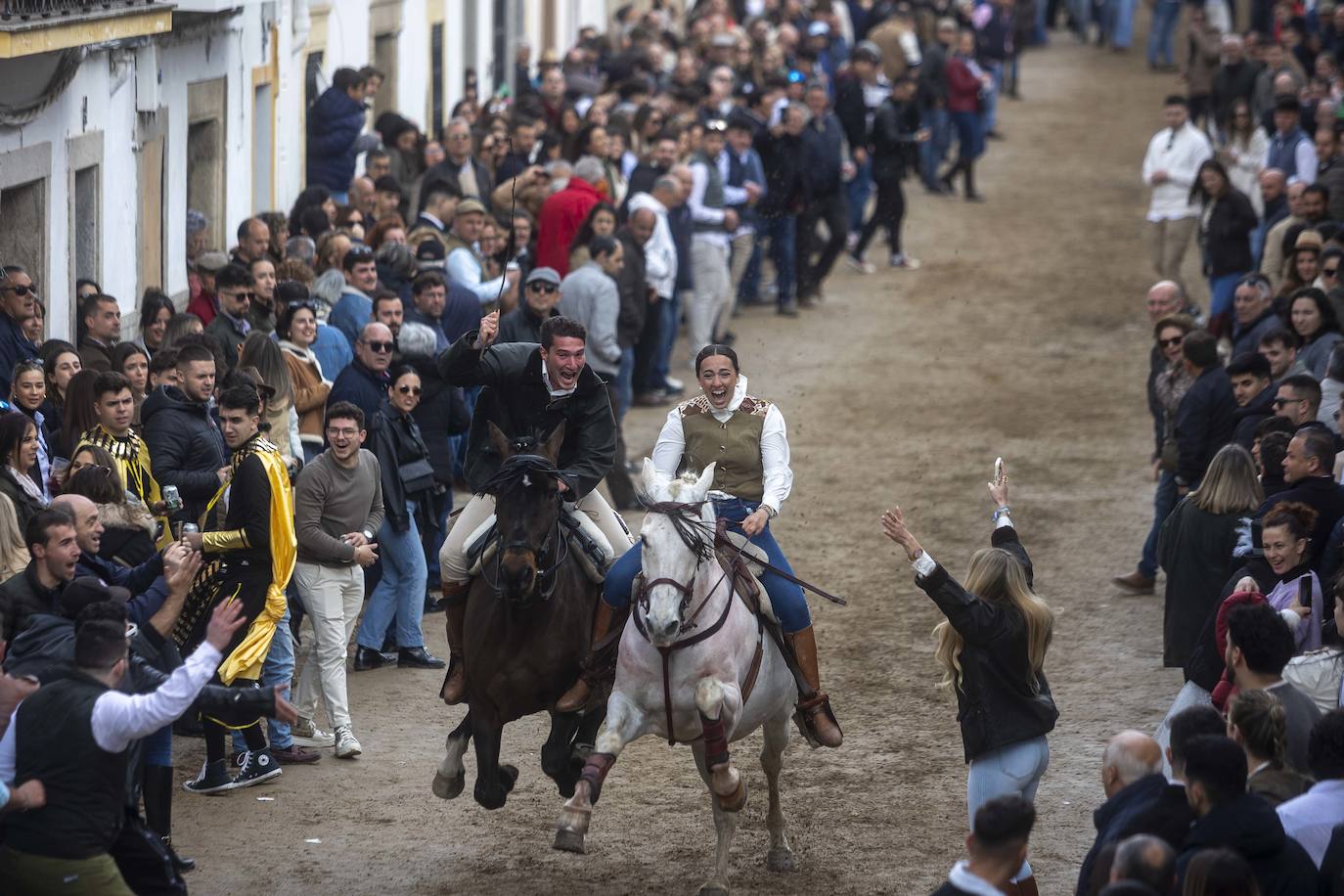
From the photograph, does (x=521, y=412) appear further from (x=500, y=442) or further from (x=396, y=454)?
(x=396, y=454)

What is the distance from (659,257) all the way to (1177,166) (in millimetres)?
6370

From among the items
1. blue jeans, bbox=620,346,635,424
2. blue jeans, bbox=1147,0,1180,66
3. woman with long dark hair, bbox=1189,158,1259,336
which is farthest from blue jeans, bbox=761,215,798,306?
blue jeans, bbox=1147,0,1180,66

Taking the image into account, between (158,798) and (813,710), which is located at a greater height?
(813,710)

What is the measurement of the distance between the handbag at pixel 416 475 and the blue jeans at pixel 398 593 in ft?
0.51

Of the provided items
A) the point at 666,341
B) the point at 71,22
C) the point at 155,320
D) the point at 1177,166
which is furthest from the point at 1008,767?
the point at 1177,166

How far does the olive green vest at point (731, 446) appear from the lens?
9297 millimetres

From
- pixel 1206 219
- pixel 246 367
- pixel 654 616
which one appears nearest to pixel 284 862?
pixel 654 616

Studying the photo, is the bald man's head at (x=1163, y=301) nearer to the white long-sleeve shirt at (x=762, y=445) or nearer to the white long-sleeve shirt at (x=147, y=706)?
the white long-sleeve shirt at (x=762, y=445)

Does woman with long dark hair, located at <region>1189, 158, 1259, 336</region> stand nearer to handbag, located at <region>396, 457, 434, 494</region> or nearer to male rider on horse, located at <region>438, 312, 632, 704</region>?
handbag, located at <region>396, 457, 434, 494</region>

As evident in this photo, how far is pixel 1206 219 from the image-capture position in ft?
62.4

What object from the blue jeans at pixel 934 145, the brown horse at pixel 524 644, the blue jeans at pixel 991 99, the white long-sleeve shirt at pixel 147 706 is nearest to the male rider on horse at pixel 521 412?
the brown horse at pixel 524 644

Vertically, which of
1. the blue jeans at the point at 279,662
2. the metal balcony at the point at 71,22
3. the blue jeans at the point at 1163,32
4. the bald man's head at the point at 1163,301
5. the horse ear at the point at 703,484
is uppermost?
the blue jeans at the point at 1163,32

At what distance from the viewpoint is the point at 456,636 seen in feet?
30.6

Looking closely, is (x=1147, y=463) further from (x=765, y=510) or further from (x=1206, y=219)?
(x=765, y=510)
